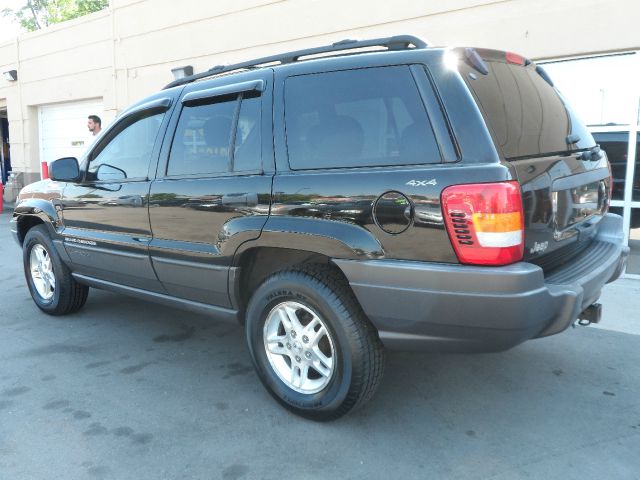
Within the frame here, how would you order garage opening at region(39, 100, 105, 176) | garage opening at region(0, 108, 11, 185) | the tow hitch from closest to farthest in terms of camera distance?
the tow hitch < garage opening at region(39, 100, 105, 176) < garage opening at region(0, 108, 11, 185)

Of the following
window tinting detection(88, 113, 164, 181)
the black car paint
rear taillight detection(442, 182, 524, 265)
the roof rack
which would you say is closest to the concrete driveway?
the black car paint

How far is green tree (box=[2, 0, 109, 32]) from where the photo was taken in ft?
103

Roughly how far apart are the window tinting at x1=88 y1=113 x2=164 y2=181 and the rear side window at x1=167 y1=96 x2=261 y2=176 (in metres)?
0.28

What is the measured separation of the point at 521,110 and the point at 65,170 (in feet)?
10.5

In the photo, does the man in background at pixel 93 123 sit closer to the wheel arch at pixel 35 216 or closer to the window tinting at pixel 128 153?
the wheel arch at pixel 35 216

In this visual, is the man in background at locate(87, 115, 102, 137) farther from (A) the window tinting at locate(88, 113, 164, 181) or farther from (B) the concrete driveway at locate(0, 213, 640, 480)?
(B) the concrete driveway at locate(0, 213, 640, 480)

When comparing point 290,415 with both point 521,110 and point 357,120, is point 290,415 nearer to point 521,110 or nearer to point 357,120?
point 357,120

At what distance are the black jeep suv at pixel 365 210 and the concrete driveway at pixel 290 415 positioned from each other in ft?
1.02

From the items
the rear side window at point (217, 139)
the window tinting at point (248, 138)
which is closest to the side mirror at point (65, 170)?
the rear side window at point (217, 139)

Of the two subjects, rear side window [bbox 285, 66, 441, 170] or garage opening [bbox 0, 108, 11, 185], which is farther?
garage opening [bbox 0, 108, 11, 185]

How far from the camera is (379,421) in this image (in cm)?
287

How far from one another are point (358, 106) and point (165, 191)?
1.42m

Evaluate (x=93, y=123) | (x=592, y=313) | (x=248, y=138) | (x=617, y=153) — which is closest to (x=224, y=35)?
(x=93, y=123)

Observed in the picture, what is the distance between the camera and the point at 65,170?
3998 mm
